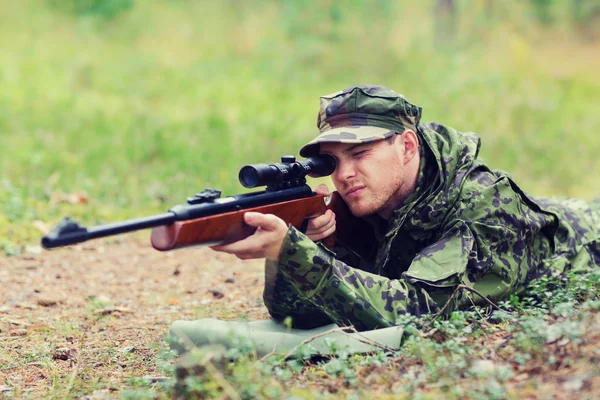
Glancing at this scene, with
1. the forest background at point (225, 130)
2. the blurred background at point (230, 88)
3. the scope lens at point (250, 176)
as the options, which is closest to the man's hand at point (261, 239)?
the scope lens at point (250, 176)

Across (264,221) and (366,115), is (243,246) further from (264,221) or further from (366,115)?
(366,115)

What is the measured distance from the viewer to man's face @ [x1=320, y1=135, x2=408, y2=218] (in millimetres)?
4027

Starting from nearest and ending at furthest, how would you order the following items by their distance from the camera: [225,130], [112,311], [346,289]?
1. [346,289]
2. [112,311]
3. [225,130]

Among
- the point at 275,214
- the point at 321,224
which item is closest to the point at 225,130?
the point at 321,224

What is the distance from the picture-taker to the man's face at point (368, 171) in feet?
13.2

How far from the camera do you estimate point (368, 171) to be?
4.05m

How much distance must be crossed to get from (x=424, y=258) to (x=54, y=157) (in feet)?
20.9

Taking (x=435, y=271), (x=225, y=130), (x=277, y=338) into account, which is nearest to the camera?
(x=435, y=271)

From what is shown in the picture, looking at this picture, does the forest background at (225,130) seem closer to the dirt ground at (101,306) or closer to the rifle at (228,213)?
the dirt ground at (101,306)

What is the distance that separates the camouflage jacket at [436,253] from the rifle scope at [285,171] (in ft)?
1.14

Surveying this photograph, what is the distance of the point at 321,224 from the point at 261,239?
2.33ft

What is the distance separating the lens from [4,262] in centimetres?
627

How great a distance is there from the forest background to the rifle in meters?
0.66

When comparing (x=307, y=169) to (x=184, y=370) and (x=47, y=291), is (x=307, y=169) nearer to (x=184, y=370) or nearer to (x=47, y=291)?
(x=184, y=370)
